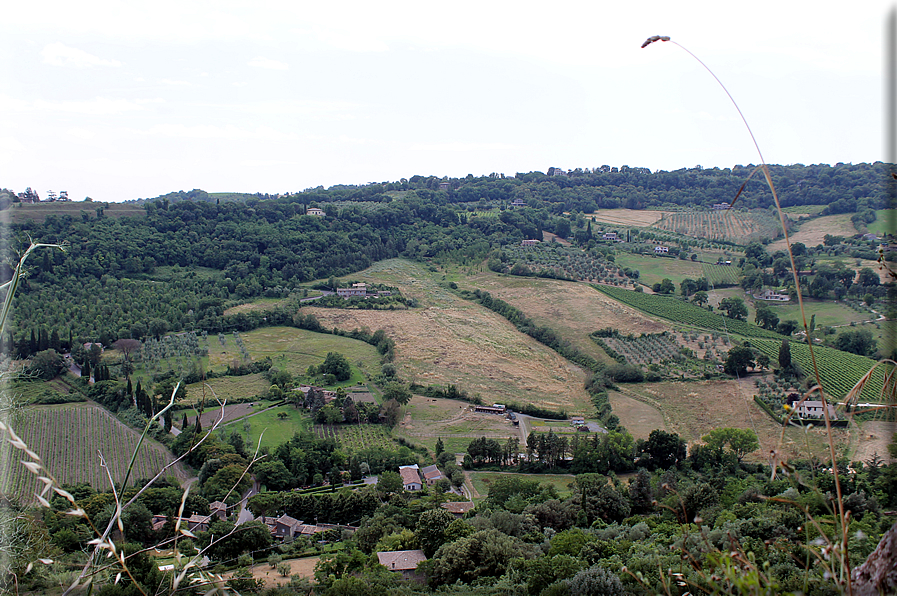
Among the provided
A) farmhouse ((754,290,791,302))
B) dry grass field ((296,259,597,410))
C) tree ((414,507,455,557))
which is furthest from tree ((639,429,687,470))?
farmhouse ((754,290,791,302))

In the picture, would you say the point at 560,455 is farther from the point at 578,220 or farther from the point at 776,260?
the point at 578,220

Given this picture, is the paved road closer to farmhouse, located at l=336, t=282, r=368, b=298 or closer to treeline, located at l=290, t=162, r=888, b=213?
farmhouse, located at l=336, t=282, r=368, b=298

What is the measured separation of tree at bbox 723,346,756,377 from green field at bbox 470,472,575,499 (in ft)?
32.2

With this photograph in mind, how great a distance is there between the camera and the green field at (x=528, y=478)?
16250 millimetres

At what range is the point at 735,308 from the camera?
2967cm

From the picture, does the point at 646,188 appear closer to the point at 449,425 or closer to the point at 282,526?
the point at 449,425

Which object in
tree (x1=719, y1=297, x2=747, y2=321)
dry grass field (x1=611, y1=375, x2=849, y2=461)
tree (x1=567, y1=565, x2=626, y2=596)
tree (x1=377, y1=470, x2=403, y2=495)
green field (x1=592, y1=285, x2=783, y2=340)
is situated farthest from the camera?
tree (x1=719, y1=297, x2=747, y2=321)

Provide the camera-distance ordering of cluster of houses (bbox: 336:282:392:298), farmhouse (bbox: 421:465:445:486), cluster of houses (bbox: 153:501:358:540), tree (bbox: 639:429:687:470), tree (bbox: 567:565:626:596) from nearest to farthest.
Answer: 1. tree (bbox: 567:565:626:596)
2. cluster of houses (bbox: 153:501:358:540)
3. farmhouse (bbox: 421:465:445:486)
4. tree (bbox: 639:429:687:470)
5. cluster of houses (bbox: 336:282:392:298)

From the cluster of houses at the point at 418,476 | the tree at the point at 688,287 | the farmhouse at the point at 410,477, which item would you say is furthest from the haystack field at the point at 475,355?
the tree at the point at 688,287

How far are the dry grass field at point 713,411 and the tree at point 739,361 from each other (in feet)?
1.47

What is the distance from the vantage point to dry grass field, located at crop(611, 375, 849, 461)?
1783 cm

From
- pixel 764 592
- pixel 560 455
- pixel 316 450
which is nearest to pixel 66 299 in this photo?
pixel 316 450

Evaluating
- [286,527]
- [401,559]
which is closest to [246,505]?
[286,527]

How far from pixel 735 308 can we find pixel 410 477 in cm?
2037
